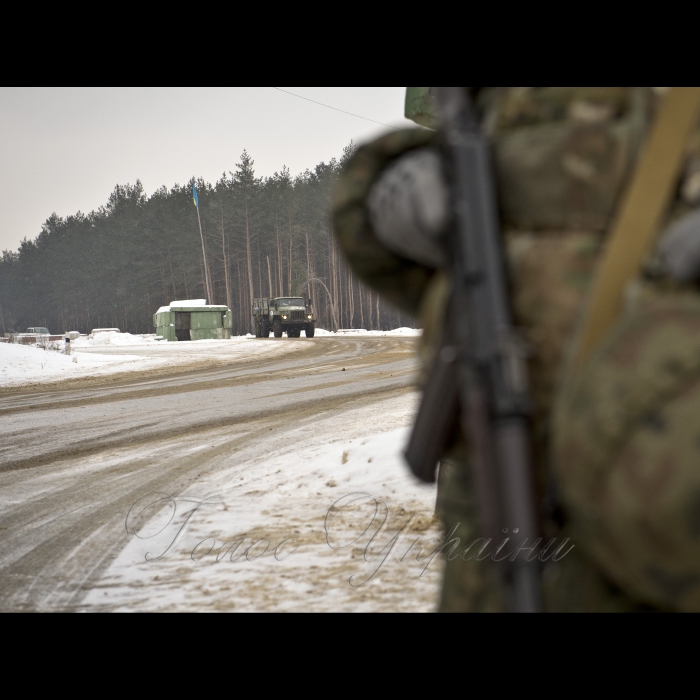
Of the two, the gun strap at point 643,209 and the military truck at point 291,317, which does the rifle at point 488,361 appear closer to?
the gun strap at point 643,209

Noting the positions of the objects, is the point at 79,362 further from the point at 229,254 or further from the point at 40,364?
the point at 229,254

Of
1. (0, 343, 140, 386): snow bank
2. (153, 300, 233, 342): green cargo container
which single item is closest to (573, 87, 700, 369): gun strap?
(0, 343, 140, 386): snow bank

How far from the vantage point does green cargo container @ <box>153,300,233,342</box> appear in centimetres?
3006

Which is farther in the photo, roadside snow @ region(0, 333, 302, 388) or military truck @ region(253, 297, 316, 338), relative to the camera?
military truck @ region(253, 297, 316, 338)

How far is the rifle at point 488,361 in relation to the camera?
1029mm

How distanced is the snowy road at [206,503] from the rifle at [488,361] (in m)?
1.84

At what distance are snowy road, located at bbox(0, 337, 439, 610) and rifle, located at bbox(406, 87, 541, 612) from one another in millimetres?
1836

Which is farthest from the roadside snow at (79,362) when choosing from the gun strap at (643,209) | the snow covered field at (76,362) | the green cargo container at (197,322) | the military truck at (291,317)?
the gun strap at (643,209)

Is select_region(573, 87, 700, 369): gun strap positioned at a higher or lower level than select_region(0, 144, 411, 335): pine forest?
lower

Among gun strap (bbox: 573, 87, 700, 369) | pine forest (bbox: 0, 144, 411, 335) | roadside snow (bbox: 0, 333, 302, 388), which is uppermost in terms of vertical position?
pine forest (bbox: 0, 144, 411, 335)

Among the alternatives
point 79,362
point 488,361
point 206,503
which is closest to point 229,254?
point 79,362

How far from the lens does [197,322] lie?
3019 cm

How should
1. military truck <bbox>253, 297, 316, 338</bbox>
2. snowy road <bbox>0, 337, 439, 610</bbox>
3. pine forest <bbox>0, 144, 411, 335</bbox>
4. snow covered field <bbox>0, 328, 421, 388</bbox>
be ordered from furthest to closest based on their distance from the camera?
pine forest <bbox>0, 144, 411, 335</bbox> < military truck <bbox>253, 297, 316, 338</bbox> < snow covered field <bbox>0, 328, 421, 388</bbox> < snowy road <bbox>0, 337, 439, 610</bbox>

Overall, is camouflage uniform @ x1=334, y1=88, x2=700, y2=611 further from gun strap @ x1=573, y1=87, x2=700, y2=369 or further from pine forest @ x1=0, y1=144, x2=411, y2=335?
pine forest @ x1=0, y1=144, x2=411, y2=335
